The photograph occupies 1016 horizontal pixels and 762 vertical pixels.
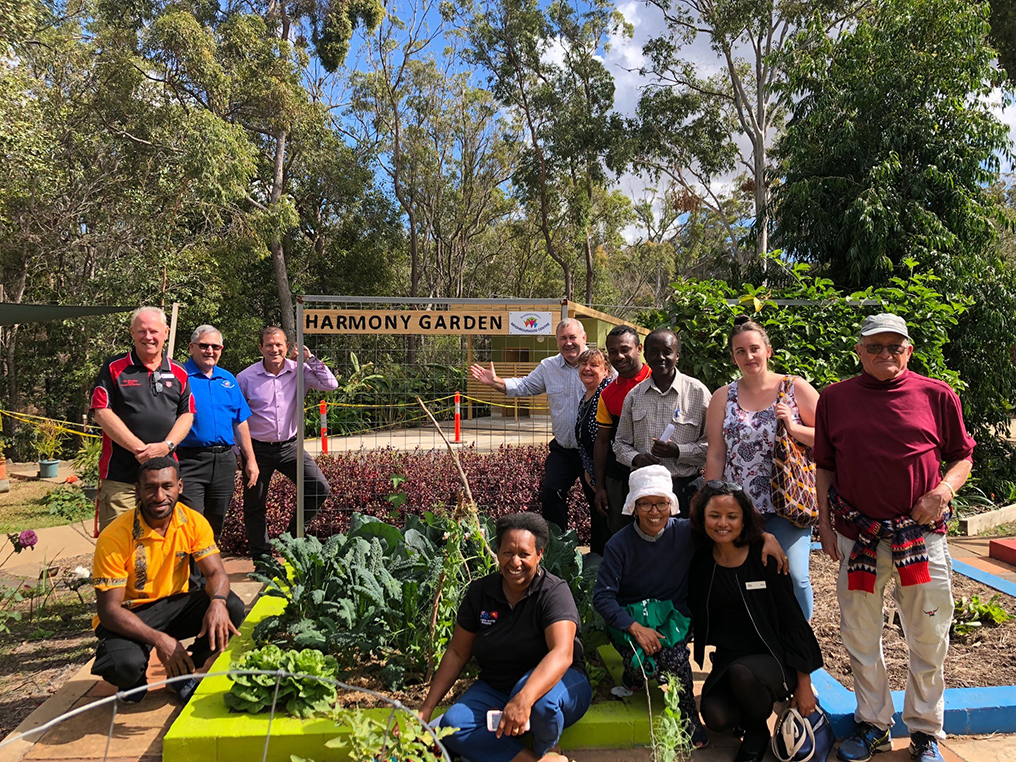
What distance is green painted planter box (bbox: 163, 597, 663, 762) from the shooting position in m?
2.80

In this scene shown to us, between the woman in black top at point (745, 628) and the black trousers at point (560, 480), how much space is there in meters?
1.63

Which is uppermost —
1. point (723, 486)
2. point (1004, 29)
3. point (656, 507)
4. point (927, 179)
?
point (1004, 29)

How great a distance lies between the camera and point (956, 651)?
150 inches

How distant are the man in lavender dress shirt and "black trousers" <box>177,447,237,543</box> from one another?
58 centimetres

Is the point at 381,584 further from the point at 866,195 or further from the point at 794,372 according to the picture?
the point at 866,195

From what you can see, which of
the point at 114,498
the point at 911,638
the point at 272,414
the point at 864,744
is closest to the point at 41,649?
the point at 114,498

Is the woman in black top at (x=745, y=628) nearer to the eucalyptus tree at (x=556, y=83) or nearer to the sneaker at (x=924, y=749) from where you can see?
the sneaker at (x=924, y=749)

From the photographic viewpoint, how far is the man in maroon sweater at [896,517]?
9.06ft

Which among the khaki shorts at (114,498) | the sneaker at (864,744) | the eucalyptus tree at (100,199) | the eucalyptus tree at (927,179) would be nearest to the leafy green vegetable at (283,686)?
the khaki shorts at (114,498)

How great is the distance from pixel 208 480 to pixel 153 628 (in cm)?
125

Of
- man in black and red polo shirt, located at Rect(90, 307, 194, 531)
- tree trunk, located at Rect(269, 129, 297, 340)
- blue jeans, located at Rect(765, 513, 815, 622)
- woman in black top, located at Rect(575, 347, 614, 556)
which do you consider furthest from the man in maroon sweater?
tree trunk, located at Rect(269, 129, 297, 340)

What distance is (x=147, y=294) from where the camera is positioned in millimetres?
15039

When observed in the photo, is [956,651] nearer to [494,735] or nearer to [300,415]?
[494,735]

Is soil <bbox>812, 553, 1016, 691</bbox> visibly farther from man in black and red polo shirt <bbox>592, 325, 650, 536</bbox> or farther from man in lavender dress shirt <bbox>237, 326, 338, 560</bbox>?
man in lavender dress shirt <bbox>237, 326, 338, 560</bbox>
